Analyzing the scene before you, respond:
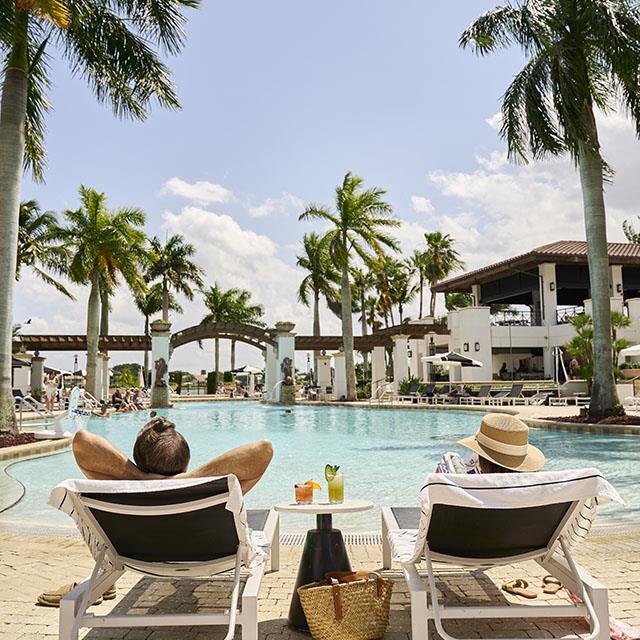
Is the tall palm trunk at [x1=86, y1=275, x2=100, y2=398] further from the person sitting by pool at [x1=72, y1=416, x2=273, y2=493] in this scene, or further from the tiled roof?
the person sitting by pool at [x1=72, y1=416, x2=273, y2=493]

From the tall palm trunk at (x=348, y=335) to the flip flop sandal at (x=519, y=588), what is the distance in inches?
998

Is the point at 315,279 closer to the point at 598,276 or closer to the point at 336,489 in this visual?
the point at 598,276

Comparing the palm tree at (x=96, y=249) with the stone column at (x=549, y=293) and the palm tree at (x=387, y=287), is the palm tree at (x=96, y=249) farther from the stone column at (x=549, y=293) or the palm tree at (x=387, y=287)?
the stone column at (x=549, y=293)

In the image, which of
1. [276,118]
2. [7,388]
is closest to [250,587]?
[7,388]

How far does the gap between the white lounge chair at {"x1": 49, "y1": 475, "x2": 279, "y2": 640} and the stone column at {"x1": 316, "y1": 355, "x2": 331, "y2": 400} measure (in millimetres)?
32065

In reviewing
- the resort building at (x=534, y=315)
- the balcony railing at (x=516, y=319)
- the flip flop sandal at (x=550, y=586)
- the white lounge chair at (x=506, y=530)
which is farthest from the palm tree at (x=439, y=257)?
the white lounge chair at (x=506, y=530)

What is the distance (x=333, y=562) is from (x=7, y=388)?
10420 millimetres

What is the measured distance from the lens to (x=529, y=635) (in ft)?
9.87

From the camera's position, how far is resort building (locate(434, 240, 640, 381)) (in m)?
30.4

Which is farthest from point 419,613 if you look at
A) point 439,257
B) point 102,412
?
point 439,257

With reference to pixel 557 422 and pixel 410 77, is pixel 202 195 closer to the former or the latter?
pixel 410 77

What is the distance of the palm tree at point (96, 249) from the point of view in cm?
2611

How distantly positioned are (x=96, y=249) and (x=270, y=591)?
24.5 metres

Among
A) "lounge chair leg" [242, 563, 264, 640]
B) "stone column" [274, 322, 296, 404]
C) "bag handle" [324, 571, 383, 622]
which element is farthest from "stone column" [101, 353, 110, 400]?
"lounge chair leg" [242, 563, 264, 640]
